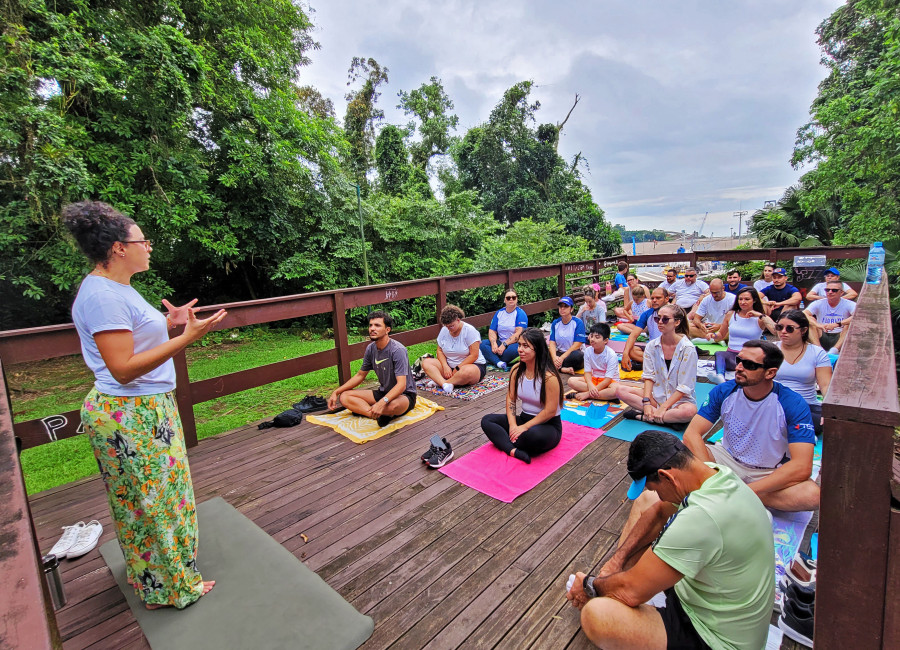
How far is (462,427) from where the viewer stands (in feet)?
13.0

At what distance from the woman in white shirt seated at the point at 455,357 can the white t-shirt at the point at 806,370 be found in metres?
2.96

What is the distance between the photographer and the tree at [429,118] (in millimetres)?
17969

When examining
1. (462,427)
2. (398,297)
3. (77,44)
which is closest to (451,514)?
(462,427)

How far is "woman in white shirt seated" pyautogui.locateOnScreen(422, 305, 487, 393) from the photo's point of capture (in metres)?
5.07

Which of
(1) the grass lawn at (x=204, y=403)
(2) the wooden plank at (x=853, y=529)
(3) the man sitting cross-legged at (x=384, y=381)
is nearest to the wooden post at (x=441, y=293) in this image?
(1) the grass lawn at (x=204, y=403)

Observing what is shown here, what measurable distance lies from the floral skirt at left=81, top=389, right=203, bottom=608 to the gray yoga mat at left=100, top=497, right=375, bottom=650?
0.12 m

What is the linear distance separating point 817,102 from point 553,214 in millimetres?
8368

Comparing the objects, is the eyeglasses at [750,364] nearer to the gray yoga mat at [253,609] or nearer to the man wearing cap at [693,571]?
the man wearing cap at [693,571]

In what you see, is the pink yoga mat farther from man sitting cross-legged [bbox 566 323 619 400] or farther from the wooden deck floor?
man sitting cross-legged [bbox 566 323 619 400]

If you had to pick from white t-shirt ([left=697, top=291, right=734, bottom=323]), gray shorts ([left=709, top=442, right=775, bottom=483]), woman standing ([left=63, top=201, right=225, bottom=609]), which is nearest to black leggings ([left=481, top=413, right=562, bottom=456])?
gray shorts ([left=709, top=442, right=775, bottom=483])

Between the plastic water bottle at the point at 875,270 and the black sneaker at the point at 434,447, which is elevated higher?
the plastic water bottle at the point at 875,270

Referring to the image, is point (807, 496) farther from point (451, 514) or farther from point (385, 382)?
point (385, 382)

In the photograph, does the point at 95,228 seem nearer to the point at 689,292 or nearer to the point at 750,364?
the point at 750,364

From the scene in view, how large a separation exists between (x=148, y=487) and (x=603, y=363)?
4.12 metres
